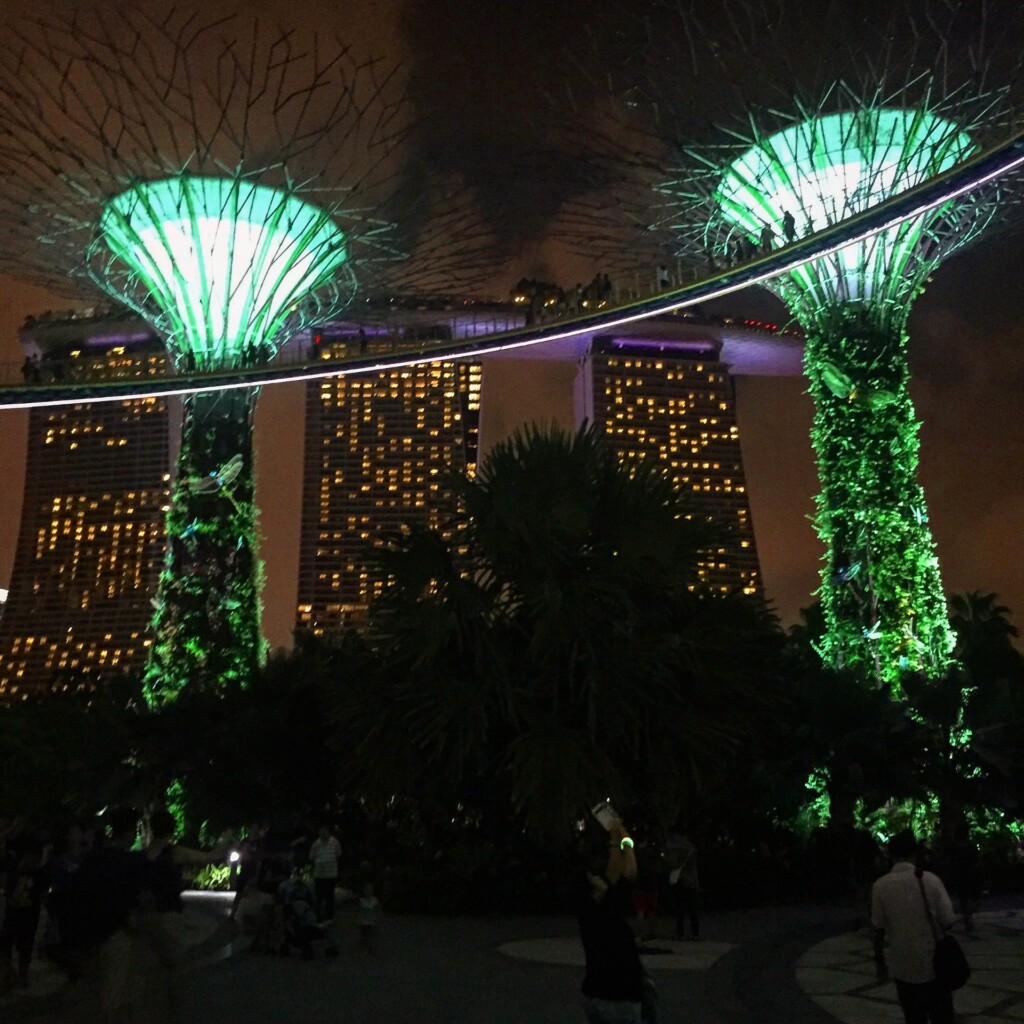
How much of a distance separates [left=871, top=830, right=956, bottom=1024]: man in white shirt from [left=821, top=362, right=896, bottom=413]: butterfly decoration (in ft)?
59.2

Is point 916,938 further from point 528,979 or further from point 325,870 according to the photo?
point 325,870

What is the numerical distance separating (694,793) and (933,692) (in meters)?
5.70

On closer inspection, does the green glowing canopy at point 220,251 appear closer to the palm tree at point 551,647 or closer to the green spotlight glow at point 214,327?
the green spotlight glow at point 214,327

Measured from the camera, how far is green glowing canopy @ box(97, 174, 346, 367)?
26.4 metres

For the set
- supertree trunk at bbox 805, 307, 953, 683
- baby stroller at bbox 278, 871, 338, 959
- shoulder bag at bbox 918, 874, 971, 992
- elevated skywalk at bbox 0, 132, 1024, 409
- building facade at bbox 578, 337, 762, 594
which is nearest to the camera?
shoulder bag at bbox 918, 874, 971, 992

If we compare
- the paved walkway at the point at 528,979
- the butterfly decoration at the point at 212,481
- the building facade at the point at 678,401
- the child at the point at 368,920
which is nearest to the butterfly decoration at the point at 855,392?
the paved walkway at the point at 528,979

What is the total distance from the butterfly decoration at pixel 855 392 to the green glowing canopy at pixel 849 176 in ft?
5.26

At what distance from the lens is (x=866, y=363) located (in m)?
23.6

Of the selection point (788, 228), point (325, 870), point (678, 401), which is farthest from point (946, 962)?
point (678, 401)

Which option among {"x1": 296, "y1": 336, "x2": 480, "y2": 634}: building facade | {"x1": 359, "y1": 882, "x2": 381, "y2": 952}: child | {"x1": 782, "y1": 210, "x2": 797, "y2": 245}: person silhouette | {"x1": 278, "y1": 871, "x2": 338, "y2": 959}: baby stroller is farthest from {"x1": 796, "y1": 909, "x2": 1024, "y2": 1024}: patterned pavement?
{"x1": 296, "y1": 336, "x2": 480, "y2": 634}: building facade

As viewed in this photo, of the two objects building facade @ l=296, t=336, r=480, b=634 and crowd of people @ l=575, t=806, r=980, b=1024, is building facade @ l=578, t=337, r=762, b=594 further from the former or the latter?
crowd of people @ l=575, t=806, r=980, b=1024

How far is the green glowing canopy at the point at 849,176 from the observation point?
23078mm

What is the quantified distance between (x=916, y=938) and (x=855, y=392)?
1836cm

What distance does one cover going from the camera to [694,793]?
16.6 m
